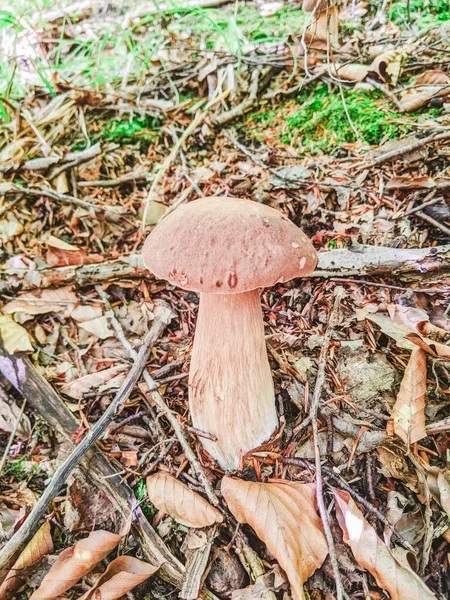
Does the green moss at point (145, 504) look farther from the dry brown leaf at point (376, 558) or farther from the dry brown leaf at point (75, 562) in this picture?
the dry brown leaf at point (376, 558)

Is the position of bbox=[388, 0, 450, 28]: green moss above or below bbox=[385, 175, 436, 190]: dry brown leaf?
above

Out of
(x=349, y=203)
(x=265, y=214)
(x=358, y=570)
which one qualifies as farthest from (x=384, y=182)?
(x=358, y=570)

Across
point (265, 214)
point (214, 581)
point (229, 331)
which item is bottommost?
point (214, 581)

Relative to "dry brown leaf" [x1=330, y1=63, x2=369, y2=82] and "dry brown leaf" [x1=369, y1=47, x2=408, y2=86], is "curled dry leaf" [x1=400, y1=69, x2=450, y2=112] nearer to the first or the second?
"dry brown leaf" [x1=369, y1=47, x2=408, y2=86]

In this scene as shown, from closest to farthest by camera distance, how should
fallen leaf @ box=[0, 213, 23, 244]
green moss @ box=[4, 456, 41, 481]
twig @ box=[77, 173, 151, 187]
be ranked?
green moss @ box=[4, 456, 41, 481]
fallen leaf @ box=[0, 213, 23, 244]
twig @ box=[77, 173, 151, 187]

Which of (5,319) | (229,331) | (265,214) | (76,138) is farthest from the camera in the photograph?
(76,138)

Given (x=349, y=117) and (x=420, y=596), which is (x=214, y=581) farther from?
(x=349, y=117)

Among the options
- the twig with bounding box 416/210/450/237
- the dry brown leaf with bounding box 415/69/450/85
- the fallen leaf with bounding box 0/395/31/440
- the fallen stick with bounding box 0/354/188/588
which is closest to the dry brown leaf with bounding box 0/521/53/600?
the fallen stick with bounding box 0/354/188/588
